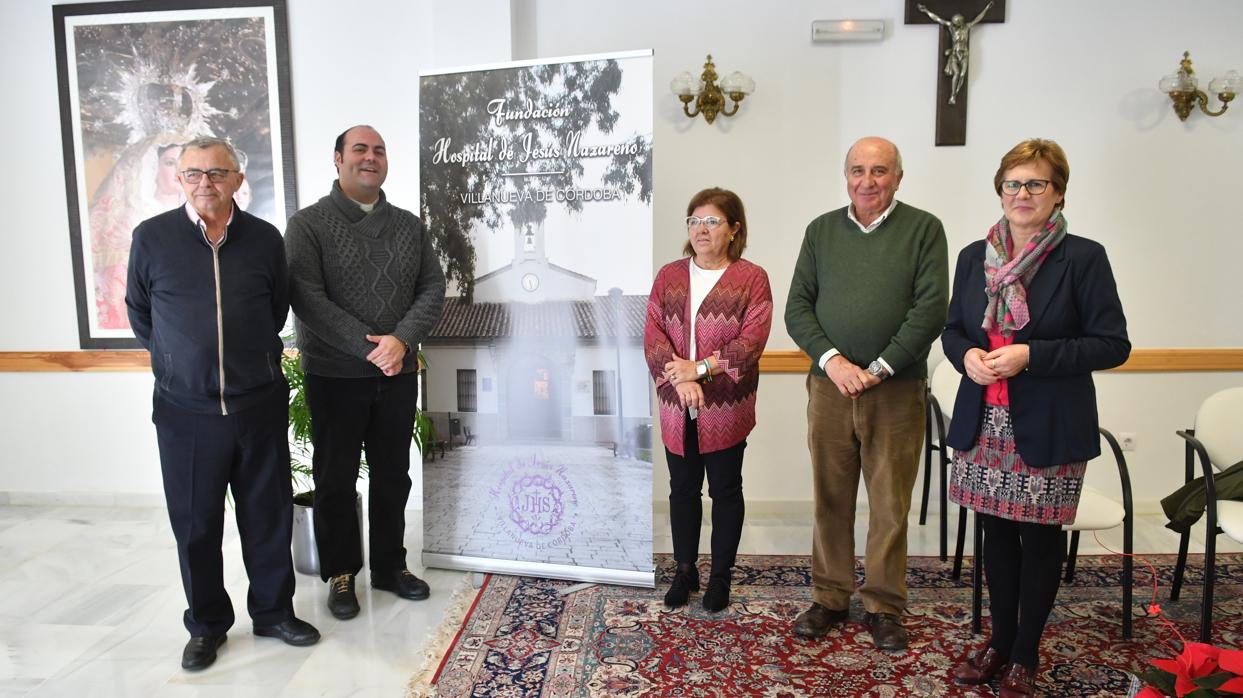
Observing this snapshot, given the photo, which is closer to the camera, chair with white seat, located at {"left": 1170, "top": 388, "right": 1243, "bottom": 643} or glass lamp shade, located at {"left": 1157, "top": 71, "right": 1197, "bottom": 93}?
chair with white seat, located at {"left": 1170, "top": 388, "right": 1243, "bottom": 643}

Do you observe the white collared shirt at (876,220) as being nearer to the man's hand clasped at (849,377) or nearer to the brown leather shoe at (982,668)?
the man's hand clasped at (849,377)

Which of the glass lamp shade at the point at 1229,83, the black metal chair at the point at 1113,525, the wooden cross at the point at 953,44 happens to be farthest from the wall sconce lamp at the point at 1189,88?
the black metal chair at the point at 1113,525

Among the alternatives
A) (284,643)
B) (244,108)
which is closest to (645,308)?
(284,643)

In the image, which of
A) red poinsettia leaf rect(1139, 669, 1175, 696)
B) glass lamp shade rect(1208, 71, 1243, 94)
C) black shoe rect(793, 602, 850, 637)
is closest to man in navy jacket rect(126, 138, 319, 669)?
black shoe rect(793, 602, 850, 637)

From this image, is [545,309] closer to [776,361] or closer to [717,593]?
[717,593]

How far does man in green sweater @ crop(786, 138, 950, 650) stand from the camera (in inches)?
88.4

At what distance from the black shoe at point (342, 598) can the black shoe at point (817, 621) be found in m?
1.52

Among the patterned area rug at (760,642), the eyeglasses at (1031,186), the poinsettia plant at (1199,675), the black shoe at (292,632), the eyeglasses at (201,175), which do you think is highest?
the eyeglasses at (201,175)

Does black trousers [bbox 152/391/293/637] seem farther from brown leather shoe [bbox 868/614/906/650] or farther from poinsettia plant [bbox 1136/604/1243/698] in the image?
poinsettia plant [bbox 1136/604/1243/698]

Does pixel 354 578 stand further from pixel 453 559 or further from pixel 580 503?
pixel 580 503

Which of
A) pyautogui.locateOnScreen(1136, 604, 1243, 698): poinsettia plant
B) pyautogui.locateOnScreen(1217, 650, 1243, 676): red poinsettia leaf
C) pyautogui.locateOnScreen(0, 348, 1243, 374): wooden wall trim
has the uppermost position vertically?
pyautogui.locateOnScreen(1217, 650, 1243, 676): red poinsettia leaf

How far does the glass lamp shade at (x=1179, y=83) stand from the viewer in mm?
3328

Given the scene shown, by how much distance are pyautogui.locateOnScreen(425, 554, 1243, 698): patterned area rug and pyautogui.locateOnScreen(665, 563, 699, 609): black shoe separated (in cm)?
3

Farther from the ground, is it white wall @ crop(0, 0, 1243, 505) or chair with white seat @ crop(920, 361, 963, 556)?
white wall @ crop(0, 0, 1243, 505)
